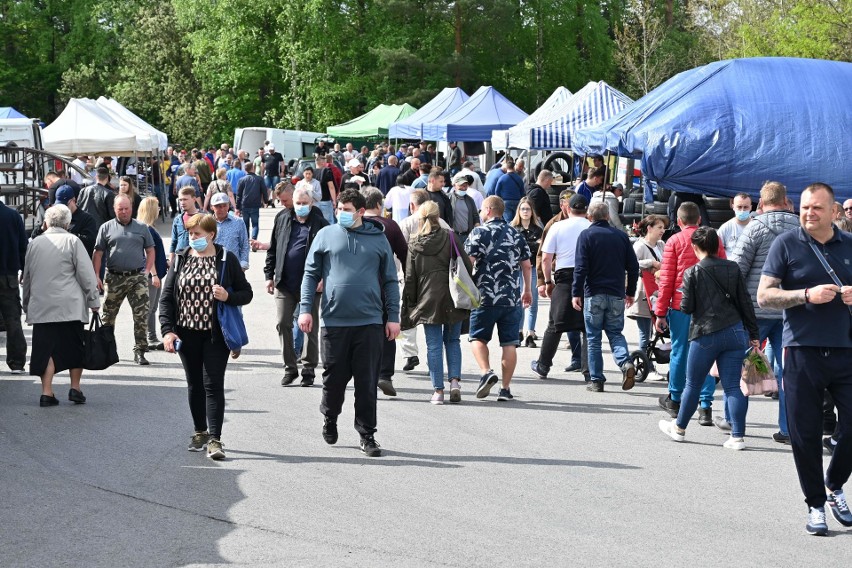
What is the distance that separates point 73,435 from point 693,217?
5152mm

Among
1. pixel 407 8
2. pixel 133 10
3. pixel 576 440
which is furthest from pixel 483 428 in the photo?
pixel 133 10

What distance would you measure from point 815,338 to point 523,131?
19237 mm

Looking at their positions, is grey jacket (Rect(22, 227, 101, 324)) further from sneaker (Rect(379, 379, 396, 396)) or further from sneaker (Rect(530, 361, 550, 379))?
sneaker (Rect(530, 361, 550, 379))

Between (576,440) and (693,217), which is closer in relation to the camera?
(576,440)

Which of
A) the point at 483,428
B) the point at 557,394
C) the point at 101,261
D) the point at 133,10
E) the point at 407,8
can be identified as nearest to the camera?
the point at 483,428

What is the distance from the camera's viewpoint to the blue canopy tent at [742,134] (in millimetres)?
17844

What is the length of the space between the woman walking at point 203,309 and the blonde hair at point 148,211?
14.5ft

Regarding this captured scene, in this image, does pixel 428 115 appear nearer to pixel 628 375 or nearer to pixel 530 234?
pixel 530 234

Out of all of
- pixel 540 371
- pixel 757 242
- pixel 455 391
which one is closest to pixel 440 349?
pixel 455 391

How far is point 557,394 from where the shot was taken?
37.3ft

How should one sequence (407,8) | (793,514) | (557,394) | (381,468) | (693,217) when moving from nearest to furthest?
1. (793,514)
2. (381,468)
3. (693,217)
4. (557,394)
5. (407,8)

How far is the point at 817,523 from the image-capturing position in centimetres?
673

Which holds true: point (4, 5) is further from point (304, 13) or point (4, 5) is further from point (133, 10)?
point (304, 13)

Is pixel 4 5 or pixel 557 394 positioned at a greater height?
pixel 4 5
